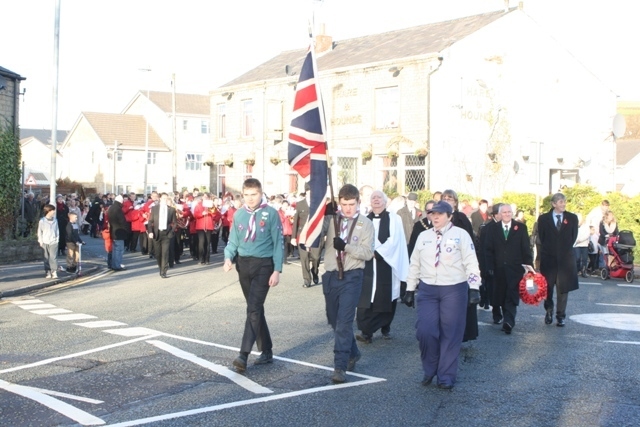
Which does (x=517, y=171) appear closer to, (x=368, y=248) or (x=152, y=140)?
(x=368, y=248)

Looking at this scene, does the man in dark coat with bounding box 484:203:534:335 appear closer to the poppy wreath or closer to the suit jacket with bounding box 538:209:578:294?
the poppy wreath

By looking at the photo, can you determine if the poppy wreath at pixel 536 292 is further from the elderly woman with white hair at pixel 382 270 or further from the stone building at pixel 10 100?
the stone building at pixel 10 100

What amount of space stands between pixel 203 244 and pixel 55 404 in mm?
16320

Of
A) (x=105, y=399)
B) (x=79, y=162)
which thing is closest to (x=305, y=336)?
(x=105, y=399)

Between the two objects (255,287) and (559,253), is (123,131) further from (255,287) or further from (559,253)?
(255,287)

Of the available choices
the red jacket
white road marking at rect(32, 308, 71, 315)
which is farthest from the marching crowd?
the red jacket

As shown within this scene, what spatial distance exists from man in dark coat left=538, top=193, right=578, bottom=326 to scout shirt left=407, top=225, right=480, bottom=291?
14.9ft

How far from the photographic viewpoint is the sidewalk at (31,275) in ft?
54.6

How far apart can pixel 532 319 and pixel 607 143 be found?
93.4 ft

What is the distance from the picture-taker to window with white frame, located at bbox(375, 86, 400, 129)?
113 feet

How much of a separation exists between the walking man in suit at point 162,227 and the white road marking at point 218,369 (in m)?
8.92

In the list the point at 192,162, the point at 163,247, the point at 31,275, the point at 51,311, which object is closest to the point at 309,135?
the point at 51,311

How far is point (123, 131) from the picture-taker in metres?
71.8

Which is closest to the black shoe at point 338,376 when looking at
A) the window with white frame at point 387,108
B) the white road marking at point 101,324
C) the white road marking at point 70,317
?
the white road marking at point 101,324
